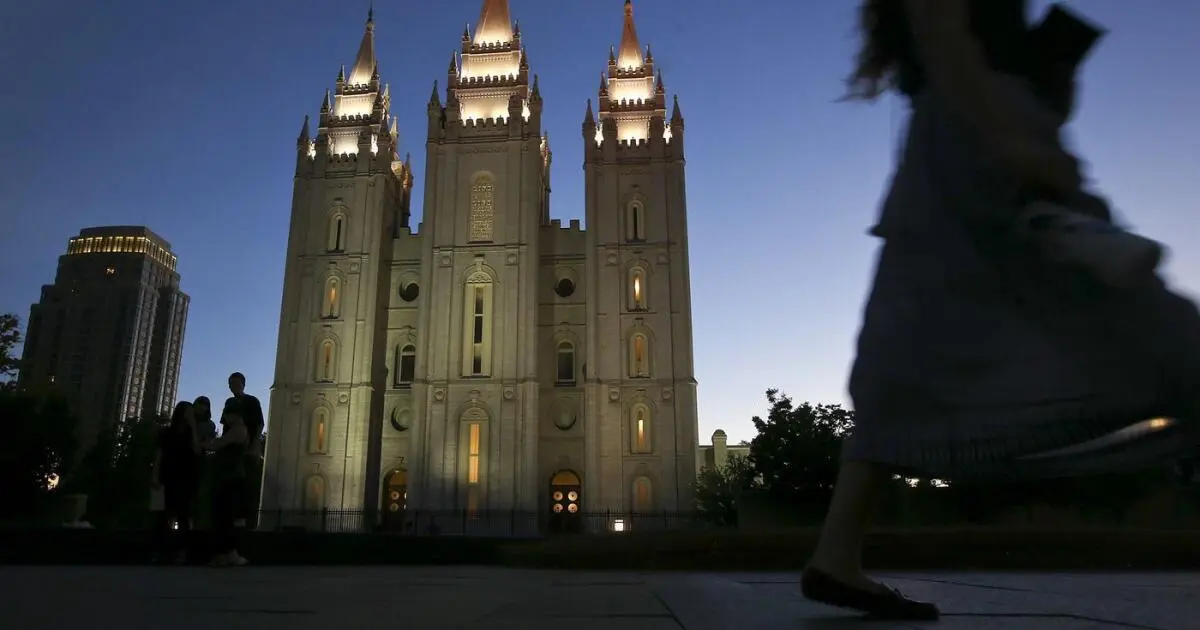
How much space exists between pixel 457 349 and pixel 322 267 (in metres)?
7.94

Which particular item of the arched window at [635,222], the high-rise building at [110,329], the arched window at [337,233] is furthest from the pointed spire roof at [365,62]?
the high-rise building at [110,329]

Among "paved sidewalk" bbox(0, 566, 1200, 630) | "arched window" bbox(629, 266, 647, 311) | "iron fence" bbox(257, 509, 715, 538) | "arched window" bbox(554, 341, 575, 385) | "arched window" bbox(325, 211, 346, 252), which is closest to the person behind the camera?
"paved sidewalk" bbox(0, 566, 1200, 630)

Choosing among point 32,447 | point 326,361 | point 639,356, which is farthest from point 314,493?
point 639,356

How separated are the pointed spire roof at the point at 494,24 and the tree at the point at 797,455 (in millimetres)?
24469

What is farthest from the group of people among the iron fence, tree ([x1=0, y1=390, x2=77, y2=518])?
tree ([x1=0, y1=390, x2=77, y2=518])

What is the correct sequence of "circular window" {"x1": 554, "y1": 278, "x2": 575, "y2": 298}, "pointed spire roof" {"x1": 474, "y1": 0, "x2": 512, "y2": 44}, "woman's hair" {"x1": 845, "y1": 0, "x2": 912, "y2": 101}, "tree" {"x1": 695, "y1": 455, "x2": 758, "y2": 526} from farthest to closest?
"pointed spire roof" {"x1": 474, "y1": 0, "x2": 512, "y2": 44} → "circular window" {"x1": 554, "y1": 278, "x2": 575, "y2": 298} → "tree" {"x1": 695, "y1": 455, "x2": 758, "y2": 526} → "woman's hair" {"x1": 845, "y1": 0, "x2": 912, "y2": 101}

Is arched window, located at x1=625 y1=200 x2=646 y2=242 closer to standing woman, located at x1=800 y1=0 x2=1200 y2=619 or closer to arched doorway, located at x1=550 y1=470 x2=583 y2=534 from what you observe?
arched doorway, located at x1=550 y1=470 x2=583 y2=534

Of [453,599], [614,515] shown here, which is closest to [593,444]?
[614,515]

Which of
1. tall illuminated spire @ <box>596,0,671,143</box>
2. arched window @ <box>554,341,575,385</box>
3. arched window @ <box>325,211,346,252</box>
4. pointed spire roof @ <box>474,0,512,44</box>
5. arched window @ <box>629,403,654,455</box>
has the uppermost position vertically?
pointed spire roof @ <box>474,0,512,44</box>

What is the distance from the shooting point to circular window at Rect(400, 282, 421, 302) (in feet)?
119

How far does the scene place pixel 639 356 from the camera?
3316 centimetres

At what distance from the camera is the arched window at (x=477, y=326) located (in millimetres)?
32625

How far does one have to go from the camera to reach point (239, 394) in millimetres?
7086

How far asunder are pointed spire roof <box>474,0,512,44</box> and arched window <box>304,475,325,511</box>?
22.2m
